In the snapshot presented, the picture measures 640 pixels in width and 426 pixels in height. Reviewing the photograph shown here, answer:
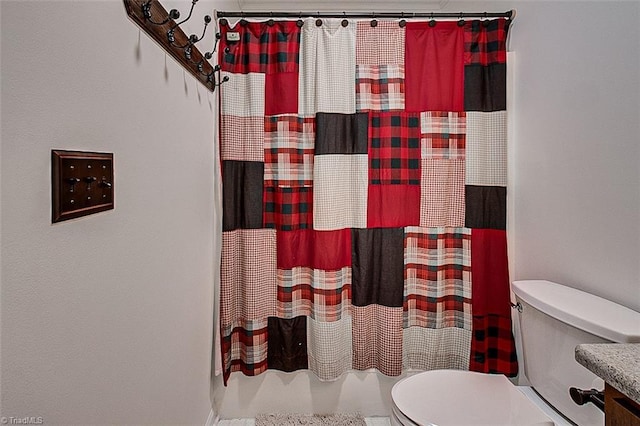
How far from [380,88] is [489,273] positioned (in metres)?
1.05

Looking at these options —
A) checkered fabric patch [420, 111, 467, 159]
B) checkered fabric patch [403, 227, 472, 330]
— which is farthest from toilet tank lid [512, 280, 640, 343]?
checkered fabric patch [420, 111, 467, 159]

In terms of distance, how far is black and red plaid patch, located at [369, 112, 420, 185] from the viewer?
2.15 meters

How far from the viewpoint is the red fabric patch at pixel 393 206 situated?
2174 millimetres

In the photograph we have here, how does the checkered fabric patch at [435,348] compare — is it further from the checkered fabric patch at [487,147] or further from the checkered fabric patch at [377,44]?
the checkered fabric patch at [377,44]

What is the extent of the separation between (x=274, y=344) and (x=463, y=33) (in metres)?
1.78

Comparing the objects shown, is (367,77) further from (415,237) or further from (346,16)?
(415,237)

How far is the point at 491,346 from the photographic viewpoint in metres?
2.21

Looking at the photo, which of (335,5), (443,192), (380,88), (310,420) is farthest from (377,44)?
(310,420)

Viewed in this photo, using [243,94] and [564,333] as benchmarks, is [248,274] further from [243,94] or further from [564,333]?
[564,333]

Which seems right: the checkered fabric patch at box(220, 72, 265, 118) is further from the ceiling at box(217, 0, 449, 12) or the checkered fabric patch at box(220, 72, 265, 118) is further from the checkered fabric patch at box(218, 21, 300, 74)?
the ceiling at box(217, 0, 449, 12)

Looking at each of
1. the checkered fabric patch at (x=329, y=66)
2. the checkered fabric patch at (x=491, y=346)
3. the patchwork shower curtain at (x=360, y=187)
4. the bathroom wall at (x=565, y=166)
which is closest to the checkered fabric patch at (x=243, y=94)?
the patchwork shower curtain at (x=360, y=187)

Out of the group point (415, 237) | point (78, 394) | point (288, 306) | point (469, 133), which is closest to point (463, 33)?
point (469, 133)

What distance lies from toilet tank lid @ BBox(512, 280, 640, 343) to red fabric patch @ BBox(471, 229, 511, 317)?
40 cm

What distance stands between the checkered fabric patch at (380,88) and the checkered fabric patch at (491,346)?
1139 mm
